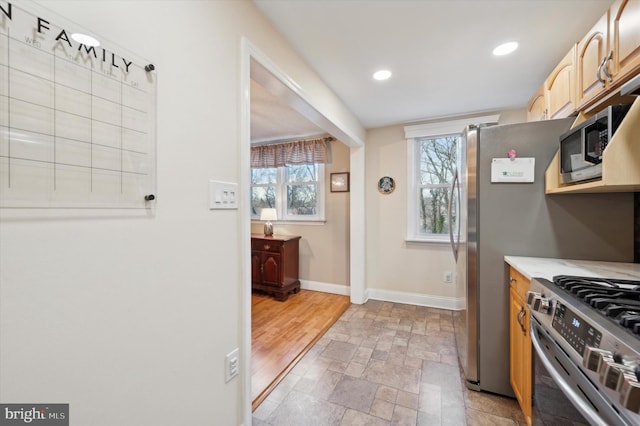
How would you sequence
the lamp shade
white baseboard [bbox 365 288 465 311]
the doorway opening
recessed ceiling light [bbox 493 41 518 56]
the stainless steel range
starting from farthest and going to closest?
the lamp shade, white baseboard [bbox 365 288 465 311], recessed ceiling light [bbox 493 41 518 56], the doorway opening, the stainless steel range

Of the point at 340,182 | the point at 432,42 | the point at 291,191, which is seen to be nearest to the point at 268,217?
the point at 291,191

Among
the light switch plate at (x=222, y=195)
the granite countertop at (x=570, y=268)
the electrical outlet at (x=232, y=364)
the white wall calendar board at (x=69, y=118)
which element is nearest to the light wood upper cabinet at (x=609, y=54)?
the granite countertop at (x=570, y=268)

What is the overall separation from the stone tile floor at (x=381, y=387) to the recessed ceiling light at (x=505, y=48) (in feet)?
7.55

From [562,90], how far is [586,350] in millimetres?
1776

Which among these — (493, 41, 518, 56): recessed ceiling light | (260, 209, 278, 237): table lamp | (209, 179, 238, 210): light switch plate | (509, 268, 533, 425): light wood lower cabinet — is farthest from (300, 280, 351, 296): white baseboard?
(493, 41, 518, 56): recessed ceiling light

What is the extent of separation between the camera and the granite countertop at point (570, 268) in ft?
4.09

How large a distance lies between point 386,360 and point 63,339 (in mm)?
2016

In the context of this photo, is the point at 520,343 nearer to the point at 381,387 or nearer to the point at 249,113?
the point at 381,387

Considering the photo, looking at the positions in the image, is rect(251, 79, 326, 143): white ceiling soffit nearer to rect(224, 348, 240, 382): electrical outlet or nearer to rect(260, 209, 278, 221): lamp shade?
rect(260, 209, 278, 221): lamp shade

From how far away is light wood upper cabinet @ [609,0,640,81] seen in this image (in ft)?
3.59

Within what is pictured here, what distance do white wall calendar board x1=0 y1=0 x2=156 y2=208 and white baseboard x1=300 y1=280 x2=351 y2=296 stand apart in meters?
3.08

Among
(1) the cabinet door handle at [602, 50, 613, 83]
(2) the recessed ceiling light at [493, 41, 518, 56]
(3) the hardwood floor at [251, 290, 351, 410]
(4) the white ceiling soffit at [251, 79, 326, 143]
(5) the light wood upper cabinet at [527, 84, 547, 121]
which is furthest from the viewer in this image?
(4) the white ceiling soffit at [251, 79, 326, 143]

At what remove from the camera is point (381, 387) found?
1.77m

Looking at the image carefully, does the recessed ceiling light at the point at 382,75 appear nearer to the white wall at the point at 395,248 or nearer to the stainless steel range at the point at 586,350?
the white wall at the point at 395,248
